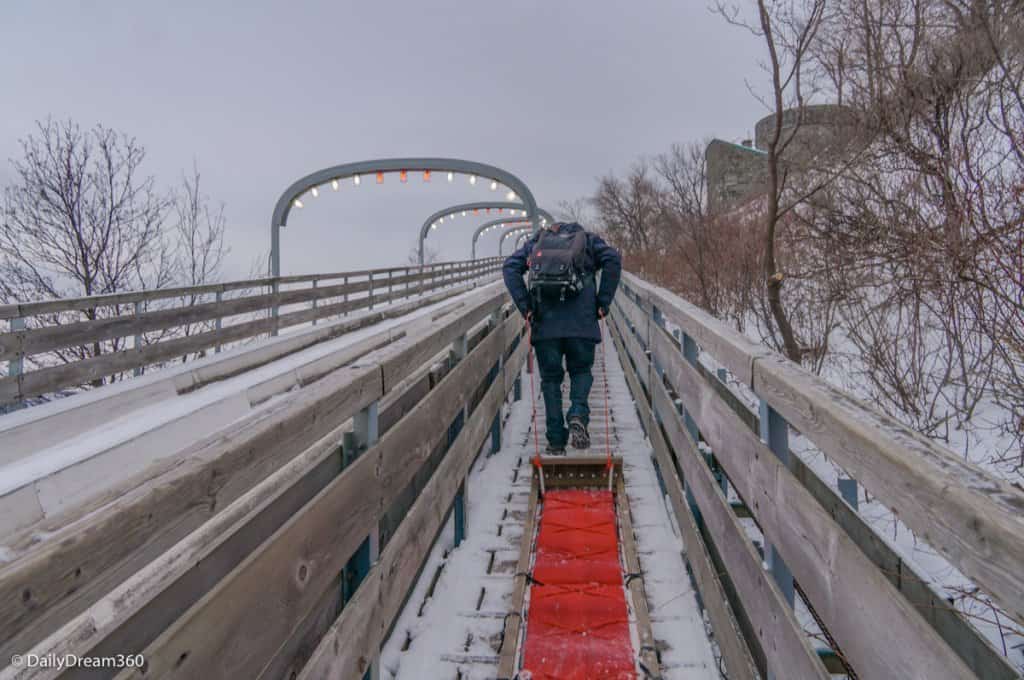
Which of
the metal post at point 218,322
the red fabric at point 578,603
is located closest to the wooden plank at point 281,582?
the red fabric at point 578,603

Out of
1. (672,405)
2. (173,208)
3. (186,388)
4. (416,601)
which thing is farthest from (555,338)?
(173,208)

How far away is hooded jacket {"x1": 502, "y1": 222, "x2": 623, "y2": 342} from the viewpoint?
486 centimetres

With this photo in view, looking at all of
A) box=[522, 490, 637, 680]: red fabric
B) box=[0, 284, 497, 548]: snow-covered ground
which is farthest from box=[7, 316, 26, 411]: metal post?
box=[522, 490, 637, 680]: red fabric

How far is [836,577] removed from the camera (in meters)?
1.34

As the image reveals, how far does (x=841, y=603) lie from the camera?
1321 mm

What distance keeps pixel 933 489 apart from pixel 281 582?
134 cm

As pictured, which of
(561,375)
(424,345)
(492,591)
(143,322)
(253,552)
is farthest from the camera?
(143,322)

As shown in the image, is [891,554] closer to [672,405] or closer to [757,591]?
[757,591]

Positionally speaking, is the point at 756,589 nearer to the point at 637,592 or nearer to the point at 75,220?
the point at 637,592

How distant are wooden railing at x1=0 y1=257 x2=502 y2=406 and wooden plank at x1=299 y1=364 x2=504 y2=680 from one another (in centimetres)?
484

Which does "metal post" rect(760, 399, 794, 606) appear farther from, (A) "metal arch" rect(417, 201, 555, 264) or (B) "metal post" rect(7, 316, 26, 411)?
(A) "metal arch" rect(417, 201, 555, 264)

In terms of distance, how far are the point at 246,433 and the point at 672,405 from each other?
279cm

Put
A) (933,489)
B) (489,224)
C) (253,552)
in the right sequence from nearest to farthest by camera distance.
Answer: (933,489)
(253,552)
(489,224)

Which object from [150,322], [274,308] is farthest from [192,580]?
[274,308]
